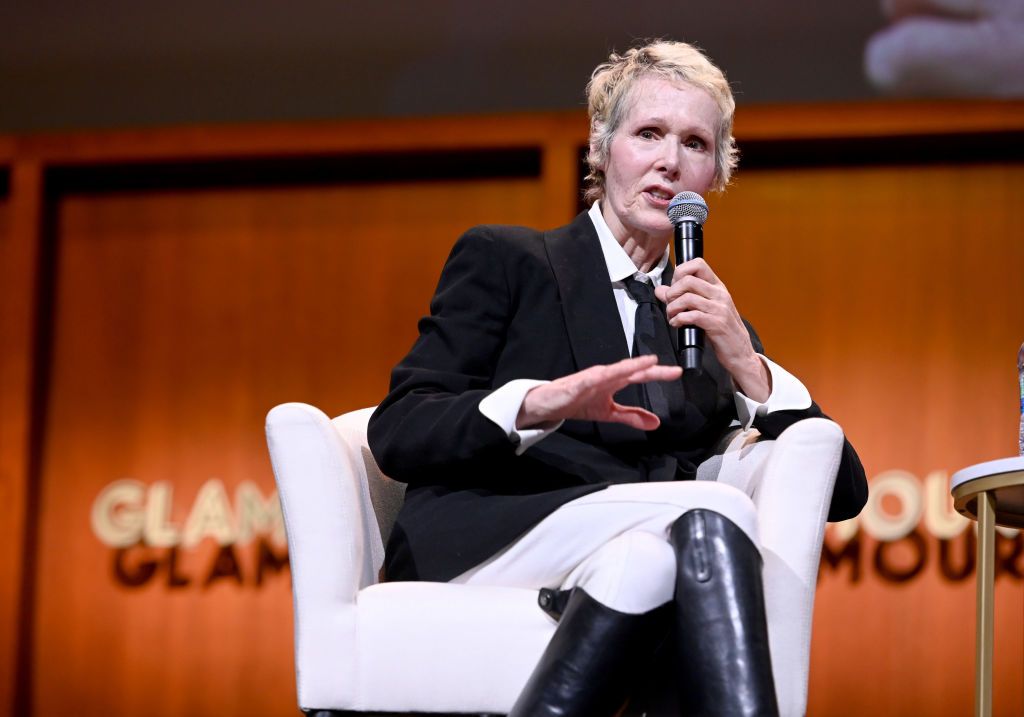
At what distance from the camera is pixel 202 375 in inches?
159

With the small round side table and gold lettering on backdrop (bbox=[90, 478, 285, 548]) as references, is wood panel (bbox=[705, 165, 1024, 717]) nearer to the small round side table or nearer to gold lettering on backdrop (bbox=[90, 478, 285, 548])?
gold lettering on backdrop (bbox=[90, 478, 285, 548])

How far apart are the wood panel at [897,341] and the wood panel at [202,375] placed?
2.39ft

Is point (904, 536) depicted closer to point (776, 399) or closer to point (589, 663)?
point (776, 399)

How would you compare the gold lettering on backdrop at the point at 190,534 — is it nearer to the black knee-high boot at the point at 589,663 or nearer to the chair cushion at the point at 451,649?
the chair cushion at the point at 451,649

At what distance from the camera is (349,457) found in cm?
173

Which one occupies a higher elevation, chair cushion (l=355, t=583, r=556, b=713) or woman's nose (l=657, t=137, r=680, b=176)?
woman's nose (l=657, t=137, r=680, b=176)

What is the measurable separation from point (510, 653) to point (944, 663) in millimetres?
2417

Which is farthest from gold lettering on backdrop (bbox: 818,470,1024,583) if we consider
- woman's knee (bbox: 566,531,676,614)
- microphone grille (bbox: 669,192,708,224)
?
woman's knee (bbox: 566,531,676,614)

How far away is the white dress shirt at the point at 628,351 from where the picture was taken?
62.9 inches

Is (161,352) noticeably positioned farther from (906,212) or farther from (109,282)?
(906,212)

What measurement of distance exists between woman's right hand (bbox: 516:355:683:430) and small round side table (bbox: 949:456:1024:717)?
537mm

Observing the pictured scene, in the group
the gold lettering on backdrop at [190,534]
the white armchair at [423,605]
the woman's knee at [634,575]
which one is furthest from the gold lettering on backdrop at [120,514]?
→ the woman's knee at [634,575]

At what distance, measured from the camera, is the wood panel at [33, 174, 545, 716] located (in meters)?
3.91

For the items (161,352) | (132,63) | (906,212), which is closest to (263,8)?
(132,63)
